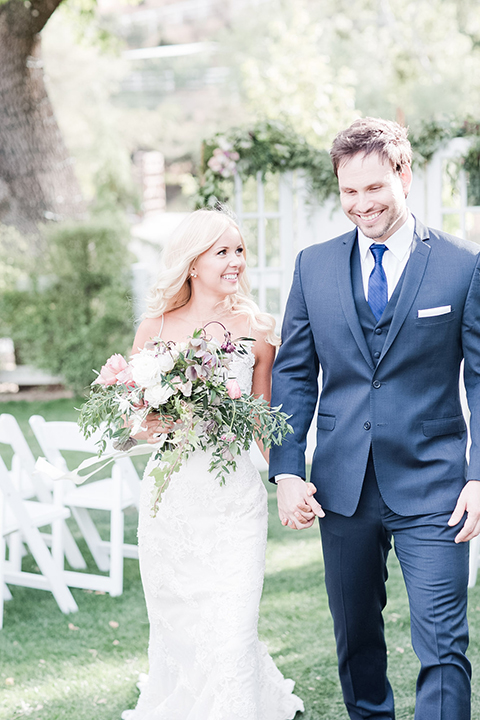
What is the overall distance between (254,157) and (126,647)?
543 centimetres

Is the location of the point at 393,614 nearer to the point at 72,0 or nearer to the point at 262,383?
the point at 262,383

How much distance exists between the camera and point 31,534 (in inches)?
179

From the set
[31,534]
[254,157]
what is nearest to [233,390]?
[31,534]

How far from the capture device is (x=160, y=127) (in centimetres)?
3177

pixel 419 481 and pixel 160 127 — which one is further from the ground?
pixel 160 127

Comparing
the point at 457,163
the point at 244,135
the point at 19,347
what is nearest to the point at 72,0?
the point at 19,347

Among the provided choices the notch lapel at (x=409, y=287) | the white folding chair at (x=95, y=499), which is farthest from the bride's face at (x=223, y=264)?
the white folding chair at (x=95, y=499)

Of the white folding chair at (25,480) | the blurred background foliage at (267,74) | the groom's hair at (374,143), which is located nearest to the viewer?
the groom's hair at (374,143)

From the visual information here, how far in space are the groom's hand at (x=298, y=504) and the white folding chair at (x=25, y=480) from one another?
238cm

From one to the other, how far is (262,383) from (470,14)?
21076mm

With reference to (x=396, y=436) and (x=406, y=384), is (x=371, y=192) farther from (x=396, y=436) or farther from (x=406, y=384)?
(x=396, y=436)

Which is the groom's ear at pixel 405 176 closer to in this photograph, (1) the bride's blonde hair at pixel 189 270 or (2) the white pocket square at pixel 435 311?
(2) the white pocket square at pixel 435 311

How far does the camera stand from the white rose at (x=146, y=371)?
267 centimetres

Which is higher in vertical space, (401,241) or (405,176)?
(405,176)
